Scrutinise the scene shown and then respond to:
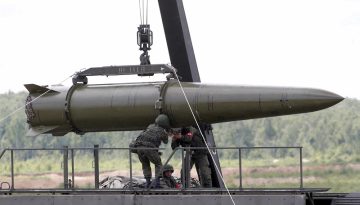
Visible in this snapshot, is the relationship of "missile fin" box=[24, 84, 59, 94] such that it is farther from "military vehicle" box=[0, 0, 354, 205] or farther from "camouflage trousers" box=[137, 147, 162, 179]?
"camouflage trousers" box=[137, 147, 162, 179]

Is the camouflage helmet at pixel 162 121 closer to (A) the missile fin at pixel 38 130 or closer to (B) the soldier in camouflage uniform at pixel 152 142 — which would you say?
(B) the soldier in camouflage uniform at pixel 152 142

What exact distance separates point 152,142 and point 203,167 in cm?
134

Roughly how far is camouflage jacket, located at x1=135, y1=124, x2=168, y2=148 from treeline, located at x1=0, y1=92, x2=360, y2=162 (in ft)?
60.0

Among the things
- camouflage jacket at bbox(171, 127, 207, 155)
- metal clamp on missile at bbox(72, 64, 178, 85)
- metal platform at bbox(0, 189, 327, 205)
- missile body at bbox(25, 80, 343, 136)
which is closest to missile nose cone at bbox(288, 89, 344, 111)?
missile body at bbox(25, 80, 343, 136)

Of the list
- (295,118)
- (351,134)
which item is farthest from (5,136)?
(351,134)

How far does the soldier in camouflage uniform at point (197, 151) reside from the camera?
2062 cm

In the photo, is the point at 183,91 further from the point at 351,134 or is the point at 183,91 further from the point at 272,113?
the point at 351,134

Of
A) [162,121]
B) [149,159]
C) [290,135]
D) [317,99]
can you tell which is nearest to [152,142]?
[149,159]

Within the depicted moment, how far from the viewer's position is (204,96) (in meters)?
20.4

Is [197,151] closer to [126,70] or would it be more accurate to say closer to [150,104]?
[150,104]

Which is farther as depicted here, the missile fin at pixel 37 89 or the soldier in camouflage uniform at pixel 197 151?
the missile fin at pixel 37 89

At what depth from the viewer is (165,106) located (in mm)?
20578

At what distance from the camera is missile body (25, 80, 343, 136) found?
65.1 ft

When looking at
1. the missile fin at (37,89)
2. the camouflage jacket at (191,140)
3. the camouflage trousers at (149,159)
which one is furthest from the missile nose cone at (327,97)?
the missile fin at (37,89)
